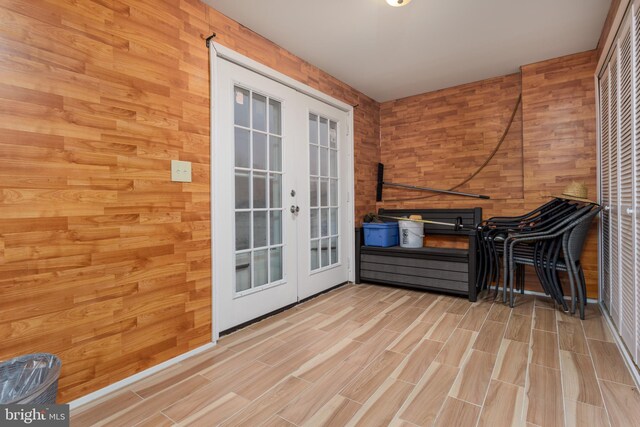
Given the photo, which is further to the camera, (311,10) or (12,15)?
(311,10)

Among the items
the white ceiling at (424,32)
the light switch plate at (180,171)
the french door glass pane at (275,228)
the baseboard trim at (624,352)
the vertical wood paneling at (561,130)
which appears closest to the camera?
the baseboard trim at (624,352)

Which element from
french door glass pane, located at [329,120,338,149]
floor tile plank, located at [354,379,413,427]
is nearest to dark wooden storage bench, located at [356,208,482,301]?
french door glass pane, located at [329,120,338,149]

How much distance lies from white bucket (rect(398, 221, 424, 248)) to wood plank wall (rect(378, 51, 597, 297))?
618 mm

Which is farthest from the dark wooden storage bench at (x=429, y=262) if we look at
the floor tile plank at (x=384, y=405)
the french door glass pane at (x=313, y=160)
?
the floor tile plank at (x=384, y=405)

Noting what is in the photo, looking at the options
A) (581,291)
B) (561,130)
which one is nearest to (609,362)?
(581,291)

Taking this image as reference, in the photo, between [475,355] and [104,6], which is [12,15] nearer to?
[104,6]

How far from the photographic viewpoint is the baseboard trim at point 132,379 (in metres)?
1.62

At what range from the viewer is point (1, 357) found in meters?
1.38

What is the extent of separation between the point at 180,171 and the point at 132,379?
1.28 m

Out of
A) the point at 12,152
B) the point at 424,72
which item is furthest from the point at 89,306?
the point at 424,72

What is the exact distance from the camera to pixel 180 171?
2.08 meters

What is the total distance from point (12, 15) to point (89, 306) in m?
1.43

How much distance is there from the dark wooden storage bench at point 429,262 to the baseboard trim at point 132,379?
211cm

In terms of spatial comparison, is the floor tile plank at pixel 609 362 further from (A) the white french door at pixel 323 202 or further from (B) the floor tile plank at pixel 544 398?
Answer: (A) the white french door at pixel 323 202
